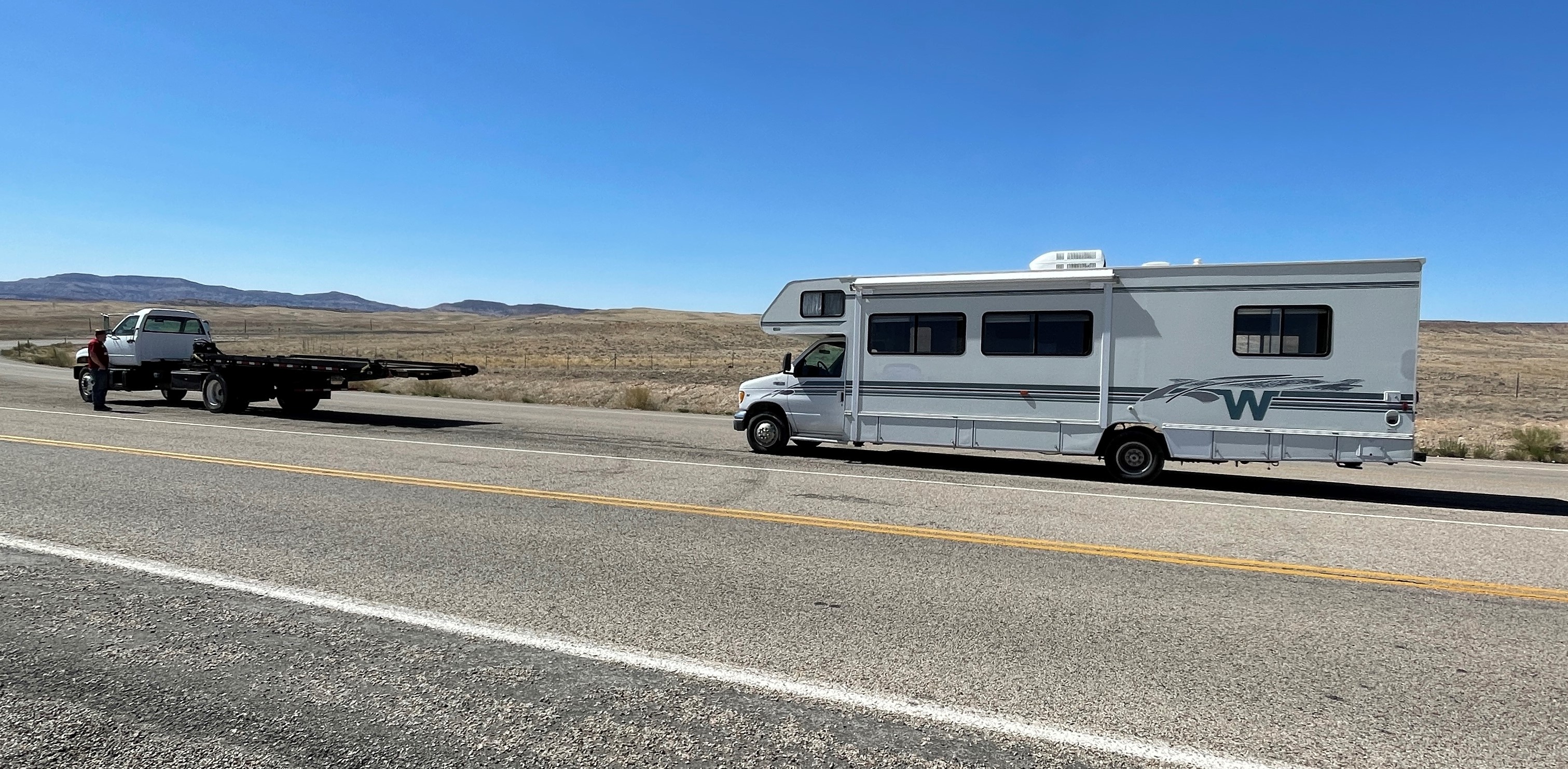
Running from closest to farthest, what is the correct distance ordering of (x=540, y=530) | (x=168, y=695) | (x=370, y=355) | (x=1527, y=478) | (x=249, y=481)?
(x=168, y=695), (x=540, y=530), (x=249, y=481), (x=1527, y=478), (x=370, y=355)

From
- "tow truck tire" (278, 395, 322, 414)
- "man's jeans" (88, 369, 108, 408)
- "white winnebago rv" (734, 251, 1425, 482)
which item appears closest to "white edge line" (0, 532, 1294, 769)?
"white winnebago rv" (734, 251, 1425, 482)

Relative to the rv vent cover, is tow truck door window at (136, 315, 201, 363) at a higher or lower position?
lower

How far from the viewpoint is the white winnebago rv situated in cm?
1035

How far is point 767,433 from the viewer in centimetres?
1352

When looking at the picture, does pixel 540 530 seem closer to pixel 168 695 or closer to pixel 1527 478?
pixel 168 695

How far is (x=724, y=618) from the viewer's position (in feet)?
16.3

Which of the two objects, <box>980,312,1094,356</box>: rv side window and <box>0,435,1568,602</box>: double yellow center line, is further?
<box>980,312,1094,356</box>: rv side window

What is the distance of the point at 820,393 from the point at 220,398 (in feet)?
40.6

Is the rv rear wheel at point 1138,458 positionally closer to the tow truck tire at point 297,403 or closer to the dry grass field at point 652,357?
the dry grass field at point 652,357

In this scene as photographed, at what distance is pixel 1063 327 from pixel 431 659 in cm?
941

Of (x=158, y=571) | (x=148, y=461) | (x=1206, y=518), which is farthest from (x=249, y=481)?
(x=1206, y=518)

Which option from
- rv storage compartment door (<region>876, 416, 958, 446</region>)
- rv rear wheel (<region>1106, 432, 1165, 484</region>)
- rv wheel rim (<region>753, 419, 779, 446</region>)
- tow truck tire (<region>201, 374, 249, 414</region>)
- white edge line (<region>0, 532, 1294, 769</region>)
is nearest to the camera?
white edge line (<region>0, 532, 1294, 769</region>)

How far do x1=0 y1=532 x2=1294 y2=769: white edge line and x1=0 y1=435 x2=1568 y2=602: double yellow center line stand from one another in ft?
10.9

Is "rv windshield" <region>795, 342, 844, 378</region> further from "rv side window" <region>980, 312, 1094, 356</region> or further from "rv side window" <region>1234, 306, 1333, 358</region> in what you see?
"rv side window" <region>1234, 306, 1333, 358</region>
